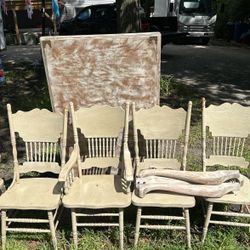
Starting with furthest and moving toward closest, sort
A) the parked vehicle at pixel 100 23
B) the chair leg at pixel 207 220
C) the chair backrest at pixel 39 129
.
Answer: the parked vehicle at pixel 100 23
the chair backrest at pixel 39 129
the chair leg at pixel 207 220

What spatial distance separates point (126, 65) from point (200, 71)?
5953 millimetres

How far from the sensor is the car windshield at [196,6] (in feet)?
46.8

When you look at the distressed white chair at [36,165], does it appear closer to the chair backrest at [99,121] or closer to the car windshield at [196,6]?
the chair backrest at [99,121]

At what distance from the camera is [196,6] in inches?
569

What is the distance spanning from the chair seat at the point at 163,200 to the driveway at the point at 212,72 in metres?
4.17

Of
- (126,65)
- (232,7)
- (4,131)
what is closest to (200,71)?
(4,131)

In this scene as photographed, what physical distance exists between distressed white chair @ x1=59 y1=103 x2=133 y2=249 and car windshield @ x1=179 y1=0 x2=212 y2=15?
12034 millimetres

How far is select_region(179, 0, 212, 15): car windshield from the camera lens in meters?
14.2

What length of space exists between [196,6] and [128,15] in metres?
9.09

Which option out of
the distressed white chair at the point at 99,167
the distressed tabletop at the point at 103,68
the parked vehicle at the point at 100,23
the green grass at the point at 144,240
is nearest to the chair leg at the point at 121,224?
the distressed white chair at the point at 99,167

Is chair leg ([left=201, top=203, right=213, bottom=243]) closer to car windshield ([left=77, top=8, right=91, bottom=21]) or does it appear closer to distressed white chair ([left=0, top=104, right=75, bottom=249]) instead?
distressed white chair ([left=0, top=104, right=75, bottom=249])

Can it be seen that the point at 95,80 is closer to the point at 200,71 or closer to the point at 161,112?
the point at 161,112

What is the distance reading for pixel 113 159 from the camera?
3.17 meters

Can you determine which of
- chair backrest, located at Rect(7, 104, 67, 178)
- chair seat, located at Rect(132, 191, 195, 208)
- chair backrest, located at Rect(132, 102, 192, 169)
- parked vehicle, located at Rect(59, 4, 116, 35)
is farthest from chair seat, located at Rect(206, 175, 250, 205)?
parked vehicle, located at Rect(59, 4, 116, 35)
